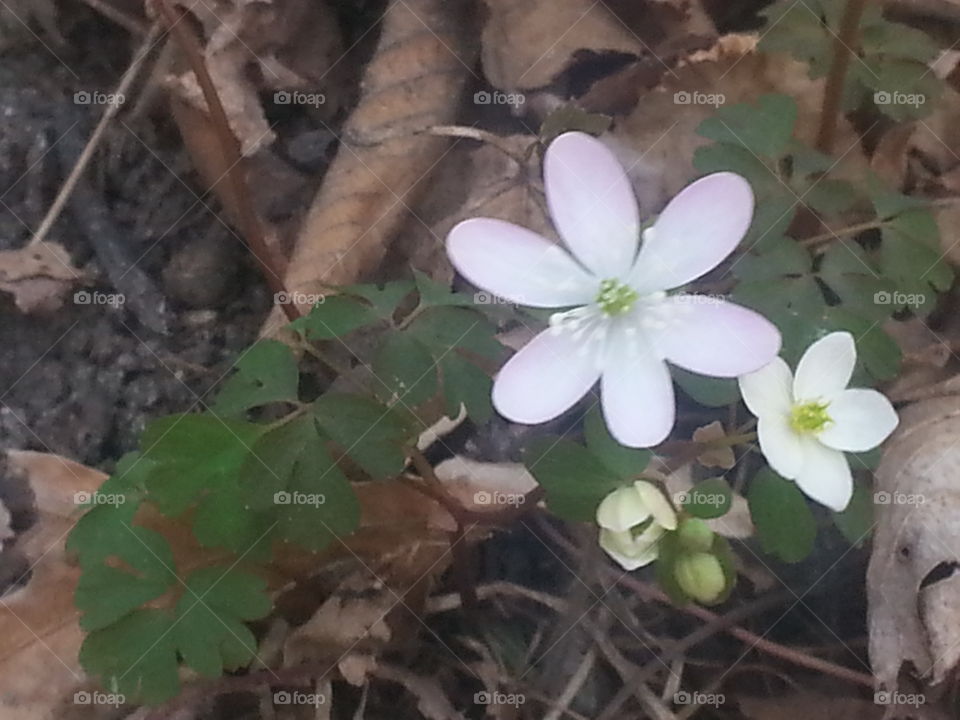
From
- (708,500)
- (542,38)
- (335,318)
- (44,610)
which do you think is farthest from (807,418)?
(44,610)

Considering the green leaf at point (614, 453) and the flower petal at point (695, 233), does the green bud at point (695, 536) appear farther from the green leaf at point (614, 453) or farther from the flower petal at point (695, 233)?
the flower petal at point (695, 233)

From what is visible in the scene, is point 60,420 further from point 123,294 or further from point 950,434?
point 950,434

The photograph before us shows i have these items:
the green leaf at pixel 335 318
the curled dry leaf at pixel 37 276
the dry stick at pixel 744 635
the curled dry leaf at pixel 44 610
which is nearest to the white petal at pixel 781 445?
the dry stick at pixel 744 635

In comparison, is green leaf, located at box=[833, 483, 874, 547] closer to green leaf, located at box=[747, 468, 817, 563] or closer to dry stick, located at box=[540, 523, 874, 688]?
green leaf, located at box=[747, 468, 817, 563]

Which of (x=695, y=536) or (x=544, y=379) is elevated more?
(x=544, y=379)

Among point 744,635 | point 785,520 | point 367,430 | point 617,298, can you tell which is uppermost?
point 617,298

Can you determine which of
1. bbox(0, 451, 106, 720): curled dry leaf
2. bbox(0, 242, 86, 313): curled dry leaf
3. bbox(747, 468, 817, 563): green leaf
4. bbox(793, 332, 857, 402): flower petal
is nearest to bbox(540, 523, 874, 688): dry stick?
bbox(747, 468, 817, 563): green leaf

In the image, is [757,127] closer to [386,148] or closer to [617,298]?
[617,298]

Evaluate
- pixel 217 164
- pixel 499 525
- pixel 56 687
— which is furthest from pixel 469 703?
pixel 217 164
